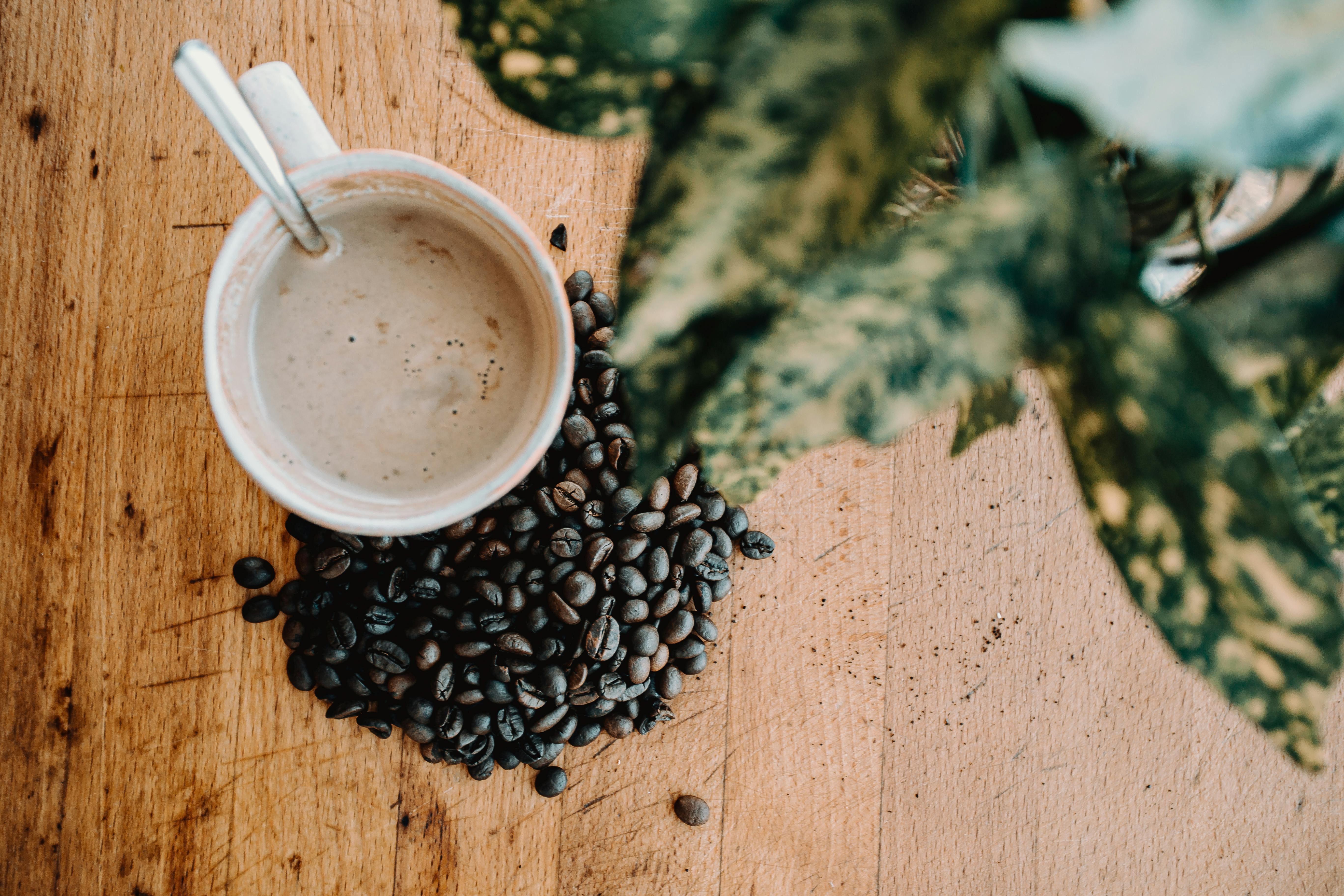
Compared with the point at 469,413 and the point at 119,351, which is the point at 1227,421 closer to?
the point at 469,413

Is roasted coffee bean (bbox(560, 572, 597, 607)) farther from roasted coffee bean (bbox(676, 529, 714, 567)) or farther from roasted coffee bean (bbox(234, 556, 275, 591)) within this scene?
roasted coffee bean (bbox(234, 556, 275, 591))

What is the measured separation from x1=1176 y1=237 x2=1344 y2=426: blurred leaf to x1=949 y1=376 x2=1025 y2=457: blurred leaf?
0.11 meters

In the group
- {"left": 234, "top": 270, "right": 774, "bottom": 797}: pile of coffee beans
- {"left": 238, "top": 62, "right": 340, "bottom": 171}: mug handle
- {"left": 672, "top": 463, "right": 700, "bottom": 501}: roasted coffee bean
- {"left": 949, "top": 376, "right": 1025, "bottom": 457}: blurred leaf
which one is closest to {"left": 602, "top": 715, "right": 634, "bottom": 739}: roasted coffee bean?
{"left": 234, "top": 270, "right": 774, "bottom": 797}: pile of coffee beans

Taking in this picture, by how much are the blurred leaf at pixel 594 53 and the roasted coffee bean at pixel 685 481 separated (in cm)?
39

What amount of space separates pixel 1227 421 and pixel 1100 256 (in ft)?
0.24

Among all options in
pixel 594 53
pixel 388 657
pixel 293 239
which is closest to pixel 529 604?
pixel 388 657

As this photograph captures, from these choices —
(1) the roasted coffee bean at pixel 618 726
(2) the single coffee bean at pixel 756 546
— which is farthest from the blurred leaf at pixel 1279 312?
(1) the roasted coffee bean at pixel 618 726

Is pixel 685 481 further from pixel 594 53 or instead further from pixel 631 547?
pixel 594 53

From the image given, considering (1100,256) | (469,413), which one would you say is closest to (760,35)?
(1100,256)

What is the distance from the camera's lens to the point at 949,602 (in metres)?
0.78

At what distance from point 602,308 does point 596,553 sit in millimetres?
232

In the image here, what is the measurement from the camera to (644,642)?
72cm

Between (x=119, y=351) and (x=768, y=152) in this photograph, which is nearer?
(x=768, y=152)

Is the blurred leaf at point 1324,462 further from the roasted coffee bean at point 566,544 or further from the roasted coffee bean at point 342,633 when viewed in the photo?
the roasted coffee bean at point 342,633
